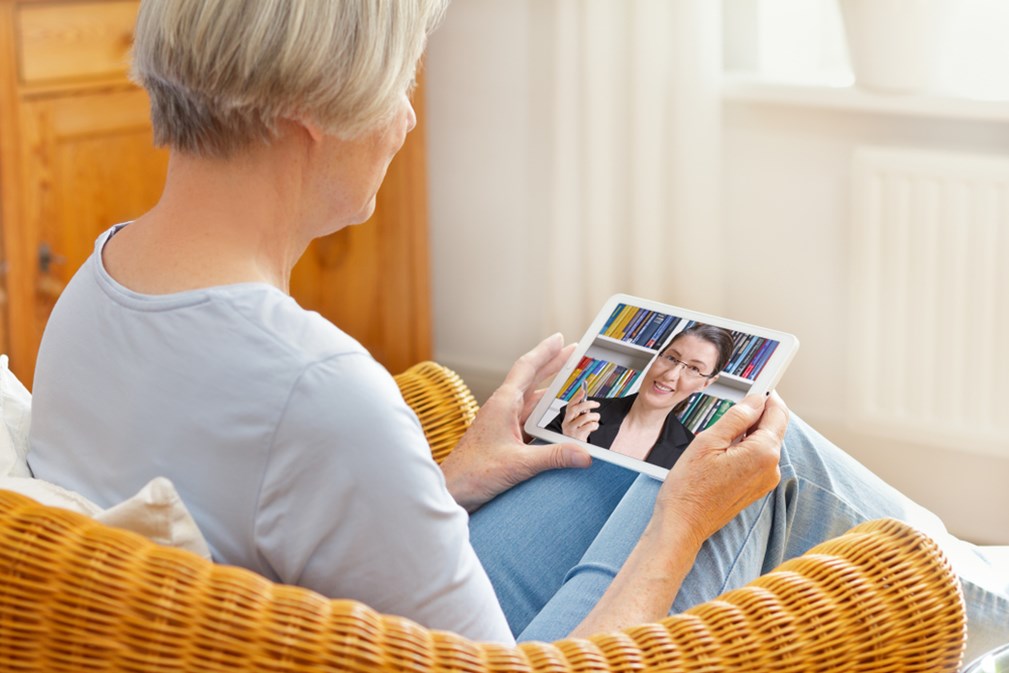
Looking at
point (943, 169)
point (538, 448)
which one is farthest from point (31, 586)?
point (943, 169)

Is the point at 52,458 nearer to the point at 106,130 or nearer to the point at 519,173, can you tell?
the point at 106,130

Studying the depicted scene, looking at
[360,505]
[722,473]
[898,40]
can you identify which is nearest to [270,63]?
[360,505]

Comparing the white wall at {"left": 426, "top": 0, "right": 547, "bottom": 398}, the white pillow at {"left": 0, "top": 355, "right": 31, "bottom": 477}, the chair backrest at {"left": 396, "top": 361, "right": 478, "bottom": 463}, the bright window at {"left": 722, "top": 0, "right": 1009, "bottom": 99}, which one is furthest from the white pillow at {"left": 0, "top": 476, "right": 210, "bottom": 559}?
the white wall at {"left": 426, "top": 0, "right": 547, "bottom": 398}

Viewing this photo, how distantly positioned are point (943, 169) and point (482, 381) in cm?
118

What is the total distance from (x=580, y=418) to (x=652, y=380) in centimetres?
9

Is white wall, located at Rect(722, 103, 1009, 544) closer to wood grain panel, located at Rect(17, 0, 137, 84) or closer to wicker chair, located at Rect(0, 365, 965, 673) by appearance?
wood grain panel, located at Rect(17, 0, 137, 84)

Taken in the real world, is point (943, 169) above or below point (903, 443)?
above

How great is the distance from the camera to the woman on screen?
1.22 m

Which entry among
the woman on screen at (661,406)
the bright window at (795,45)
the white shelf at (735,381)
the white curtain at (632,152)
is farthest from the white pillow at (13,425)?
the bright window at (795,45)

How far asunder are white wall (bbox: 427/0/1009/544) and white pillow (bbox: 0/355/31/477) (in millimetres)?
1605

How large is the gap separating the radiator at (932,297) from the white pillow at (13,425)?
5.19 feet

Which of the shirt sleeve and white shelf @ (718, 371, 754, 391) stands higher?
the shirt sleeve

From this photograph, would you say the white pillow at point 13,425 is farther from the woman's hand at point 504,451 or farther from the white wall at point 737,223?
the white wall at point 737,223

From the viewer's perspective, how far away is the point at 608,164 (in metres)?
2.51
